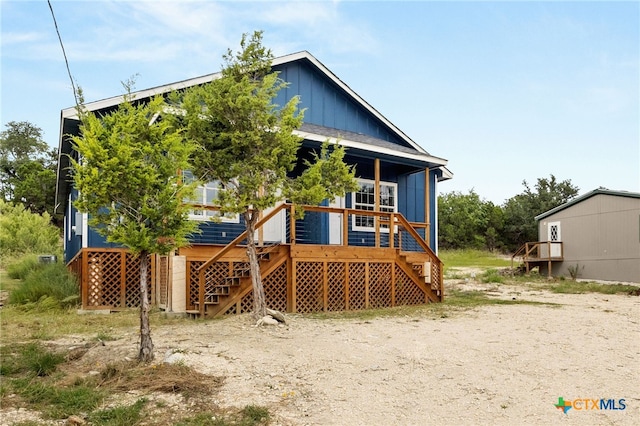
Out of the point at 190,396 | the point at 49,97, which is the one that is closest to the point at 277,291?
the point at 190,396

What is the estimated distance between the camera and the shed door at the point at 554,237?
2724 cm

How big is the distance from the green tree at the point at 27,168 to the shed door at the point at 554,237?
3537 cm

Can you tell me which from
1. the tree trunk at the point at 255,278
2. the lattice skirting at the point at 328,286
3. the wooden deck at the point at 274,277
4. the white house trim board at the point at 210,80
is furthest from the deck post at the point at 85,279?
the tree trunk at the point at 255,278

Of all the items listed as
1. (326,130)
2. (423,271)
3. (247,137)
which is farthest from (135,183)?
(423,271)

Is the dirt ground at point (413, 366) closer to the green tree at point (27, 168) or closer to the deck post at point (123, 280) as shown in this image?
the deck post at point (123, 280)

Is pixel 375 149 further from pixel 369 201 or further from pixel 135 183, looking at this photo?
pixel 135 183

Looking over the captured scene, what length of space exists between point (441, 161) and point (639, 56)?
20.6ft

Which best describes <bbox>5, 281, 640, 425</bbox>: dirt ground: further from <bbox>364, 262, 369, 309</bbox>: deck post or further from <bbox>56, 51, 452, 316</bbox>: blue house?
<bbox>364, 262, 369, 309</bbox>: deck post

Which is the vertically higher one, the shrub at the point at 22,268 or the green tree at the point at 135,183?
the green tree at the point at 135,183

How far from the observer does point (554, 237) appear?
1102 inches

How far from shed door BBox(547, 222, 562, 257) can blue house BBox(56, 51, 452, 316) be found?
554 inches

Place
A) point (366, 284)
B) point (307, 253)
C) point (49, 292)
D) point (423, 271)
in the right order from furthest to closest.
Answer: point (423, 271) < point (49, 292) < point (366, 284) < point (307, 253)

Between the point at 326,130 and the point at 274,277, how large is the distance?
5040mm

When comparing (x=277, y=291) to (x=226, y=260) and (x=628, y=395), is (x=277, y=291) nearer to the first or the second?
(x=226, y=260)
